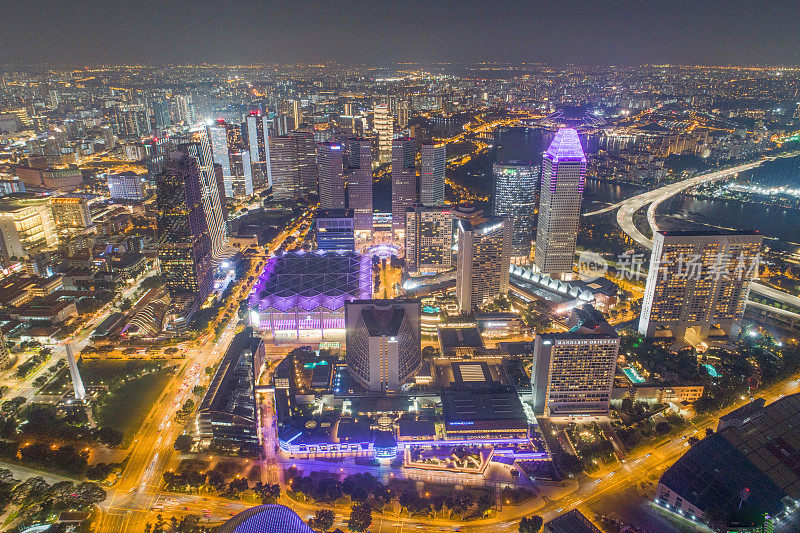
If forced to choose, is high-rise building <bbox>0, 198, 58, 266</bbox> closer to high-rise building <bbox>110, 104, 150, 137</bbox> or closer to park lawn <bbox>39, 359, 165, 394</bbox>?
park lawn <bbox>39, 359, 165, 394</bbox>

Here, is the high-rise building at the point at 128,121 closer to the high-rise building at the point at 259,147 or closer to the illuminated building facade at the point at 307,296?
the high-rise building at the point at 259,147

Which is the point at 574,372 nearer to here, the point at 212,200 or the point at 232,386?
the point at 232,386

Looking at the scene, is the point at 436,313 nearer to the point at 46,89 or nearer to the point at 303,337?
the point at 303,337

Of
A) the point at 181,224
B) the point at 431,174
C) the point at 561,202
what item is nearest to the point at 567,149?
the point at 561,202

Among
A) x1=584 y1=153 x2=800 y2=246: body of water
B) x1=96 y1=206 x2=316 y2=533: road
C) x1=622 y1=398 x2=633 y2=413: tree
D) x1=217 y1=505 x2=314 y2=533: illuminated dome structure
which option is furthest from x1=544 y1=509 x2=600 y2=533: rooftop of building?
x1=584 y1=153 x2=800 y2=246: body of water

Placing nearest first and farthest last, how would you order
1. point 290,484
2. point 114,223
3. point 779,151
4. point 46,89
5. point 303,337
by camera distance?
point 290,484 → point 303,337 → point 114,223 → point 779,151 → point 46,89

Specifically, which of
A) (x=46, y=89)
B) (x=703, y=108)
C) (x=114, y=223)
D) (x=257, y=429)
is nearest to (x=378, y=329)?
(x=257, y=429)

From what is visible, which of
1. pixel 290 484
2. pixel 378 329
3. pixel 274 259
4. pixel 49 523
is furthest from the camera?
pixel 274 259
